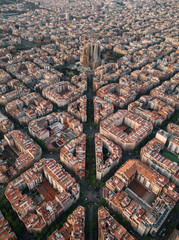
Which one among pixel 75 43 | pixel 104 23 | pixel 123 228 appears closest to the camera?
pixel 123 228

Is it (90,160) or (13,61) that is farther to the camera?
(13,61)

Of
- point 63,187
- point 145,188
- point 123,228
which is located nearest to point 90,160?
point 63,187

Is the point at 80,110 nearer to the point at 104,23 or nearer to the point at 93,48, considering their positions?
the point at 93,48

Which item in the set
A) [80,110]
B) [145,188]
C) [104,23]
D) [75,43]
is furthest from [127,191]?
[104,23]

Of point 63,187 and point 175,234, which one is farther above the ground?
point 63,187

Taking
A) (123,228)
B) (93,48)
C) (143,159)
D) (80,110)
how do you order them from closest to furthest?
1. (123,228)
2. (143,159)
3. (80,110)
4. (93,48)

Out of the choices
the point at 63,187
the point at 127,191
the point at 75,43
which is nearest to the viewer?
the point at 63,187

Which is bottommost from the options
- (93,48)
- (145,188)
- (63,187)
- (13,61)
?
(145,188)

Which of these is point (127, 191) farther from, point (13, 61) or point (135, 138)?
point (13, 61)

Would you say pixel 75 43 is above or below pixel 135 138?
above
